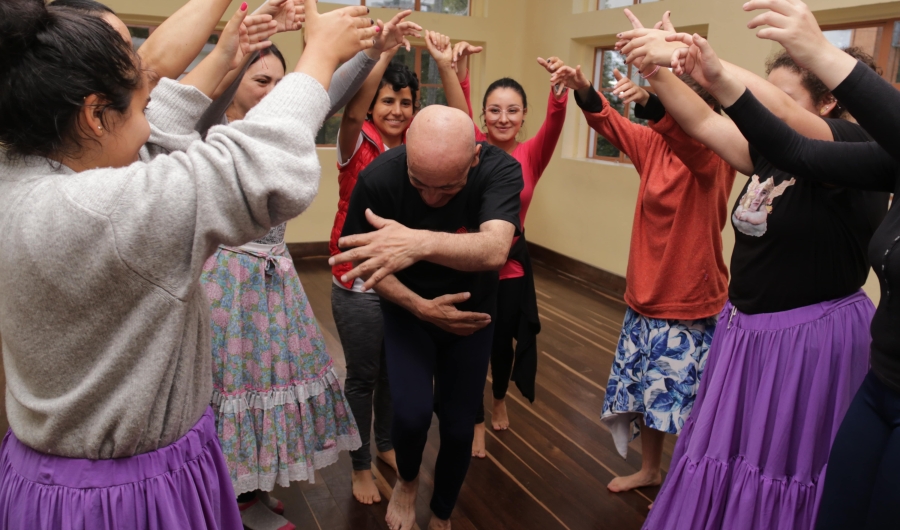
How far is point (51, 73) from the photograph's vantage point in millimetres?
862

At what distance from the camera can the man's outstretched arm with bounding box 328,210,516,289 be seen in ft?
4.89

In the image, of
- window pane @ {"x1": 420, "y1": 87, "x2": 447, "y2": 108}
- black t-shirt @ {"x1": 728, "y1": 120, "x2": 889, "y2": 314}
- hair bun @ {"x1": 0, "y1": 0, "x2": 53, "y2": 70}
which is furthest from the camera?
window pane @ {"x1": 420, "y1": 87, "x2": 447, "y2": 108}

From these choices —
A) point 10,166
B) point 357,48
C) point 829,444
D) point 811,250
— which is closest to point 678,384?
point 829,444

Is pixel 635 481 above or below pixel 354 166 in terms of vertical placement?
below

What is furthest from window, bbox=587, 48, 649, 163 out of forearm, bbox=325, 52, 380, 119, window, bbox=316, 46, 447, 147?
forearm, bbox=325, 52, 380, 119

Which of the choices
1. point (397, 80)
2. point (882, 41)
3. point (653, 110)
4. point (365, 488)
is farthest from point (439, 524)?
point (882, 41)

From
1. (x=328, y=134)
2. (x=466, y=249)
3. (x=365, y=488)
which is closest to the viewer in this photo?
(x=466, y=249)

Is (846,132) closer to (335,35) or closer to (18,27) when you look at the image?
(335,35)

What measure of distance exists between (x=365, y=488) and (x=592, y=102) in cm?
172

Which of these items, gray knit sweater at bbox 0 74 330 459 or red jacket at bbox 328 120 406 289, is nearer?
gray knit sweater at bbox 0 74 330 459

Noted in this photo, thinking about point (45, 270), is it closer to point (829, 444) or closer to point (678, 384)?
point (829, 444)

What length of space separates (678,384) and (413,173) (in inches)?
49.7

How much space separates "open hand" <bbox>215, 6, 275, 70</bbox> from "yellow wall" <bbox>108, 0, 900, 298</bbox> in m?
3.34

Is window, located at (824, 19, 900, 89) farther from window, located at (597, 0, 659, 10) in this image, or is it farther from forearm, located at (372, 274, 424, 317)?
forearm, located at (372, 274, 424, 317)
